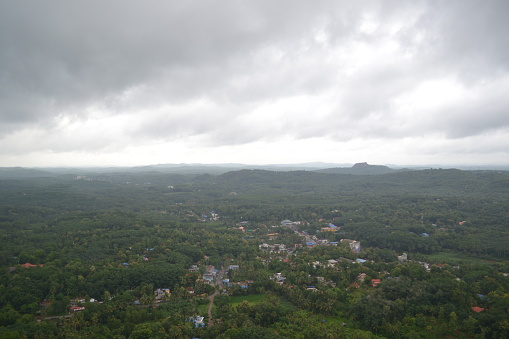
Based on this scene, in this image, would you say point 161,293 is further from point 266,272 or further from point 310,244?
point 310,244

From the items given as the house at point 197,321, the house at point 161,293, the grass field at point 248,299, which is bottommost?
the grass field at point 248,299

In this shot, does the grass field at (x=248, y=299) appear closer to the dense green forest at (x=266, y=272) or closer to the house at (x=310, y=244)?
the dense green forest at (x=266, y=272)

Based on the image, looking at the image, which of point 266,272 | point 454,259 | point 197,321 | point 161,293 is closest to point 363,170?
point 454,259

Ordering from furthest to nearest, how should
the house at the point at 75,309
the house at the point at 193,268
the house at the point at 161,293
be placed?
the house at the point at 193,268
the house at the point at 161,293
the house at the point at 75,309

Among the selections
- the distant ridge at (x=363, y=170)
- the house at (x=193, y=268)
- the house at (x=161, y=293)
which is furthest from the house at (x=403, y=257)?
the distant ridge at (x=363, y=170)

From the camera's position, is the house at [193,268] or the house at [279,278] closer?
the house at [279,278]

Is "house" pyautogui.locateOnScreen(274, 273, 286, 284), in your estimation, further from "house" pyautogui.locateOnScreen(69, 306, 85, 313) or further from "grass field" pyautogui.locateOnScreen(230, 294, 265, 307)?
"house" pyautogui.locateOnScreen(69, 306, 85, 313)

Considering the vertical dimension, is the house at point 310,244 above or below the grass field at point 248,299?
above

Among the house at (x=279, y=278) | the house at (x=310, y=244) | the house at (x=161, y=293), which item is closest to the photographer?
the house at (x=161, y=293)

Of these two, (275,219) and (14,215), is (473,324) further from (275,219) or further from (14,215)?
(14,215)
